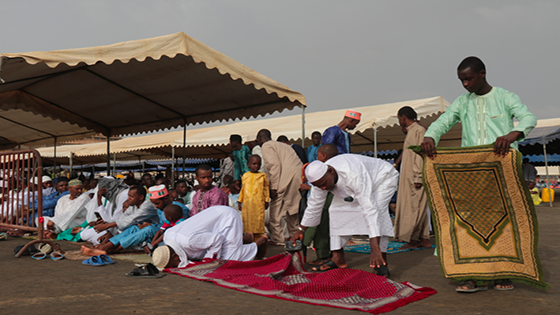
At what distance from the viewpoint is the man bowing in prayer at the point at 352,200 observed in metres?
3.51

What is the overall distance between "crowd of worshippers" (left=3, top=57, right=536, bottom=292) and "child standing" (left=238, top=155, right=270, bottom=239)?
0.01 metres

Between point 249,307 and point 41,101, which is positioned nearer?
point 249,307

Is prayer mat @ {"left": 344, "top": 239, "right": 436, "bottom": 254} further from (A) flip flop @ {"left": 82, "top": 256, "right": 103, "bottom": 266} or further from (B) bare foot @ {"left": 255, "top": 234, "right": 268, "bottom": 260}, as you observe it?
(A) flip flop @ {"left": 82, "top": 256, "right": 103, "bottom": 266}

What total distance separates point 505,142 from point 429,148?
52 centimetres

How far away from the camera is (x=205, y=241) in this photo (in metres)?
4.35

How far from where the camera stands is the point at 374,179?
382 cm

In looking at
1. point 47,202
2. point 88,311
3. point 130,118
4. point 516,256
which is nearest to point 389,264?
point 516,256

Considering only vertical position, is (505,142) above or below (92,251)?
above

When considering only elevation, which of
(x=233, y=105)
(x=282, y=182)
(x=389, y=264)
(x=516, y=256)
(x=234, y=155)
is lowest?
(x=389, y=264)

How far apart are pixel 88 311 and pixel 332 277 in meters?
1.81

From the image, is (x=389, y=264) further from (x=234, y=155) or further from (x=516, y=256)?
(x=234, y=155)

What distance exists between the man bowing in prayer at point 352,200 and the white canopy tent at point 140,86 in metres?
2.60

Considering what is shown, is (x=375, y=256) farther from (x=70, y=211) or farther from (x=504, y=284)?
(x=70, y=211)

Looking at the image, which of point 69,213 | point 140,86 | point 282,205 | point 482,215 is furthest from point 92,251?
point 482,215
